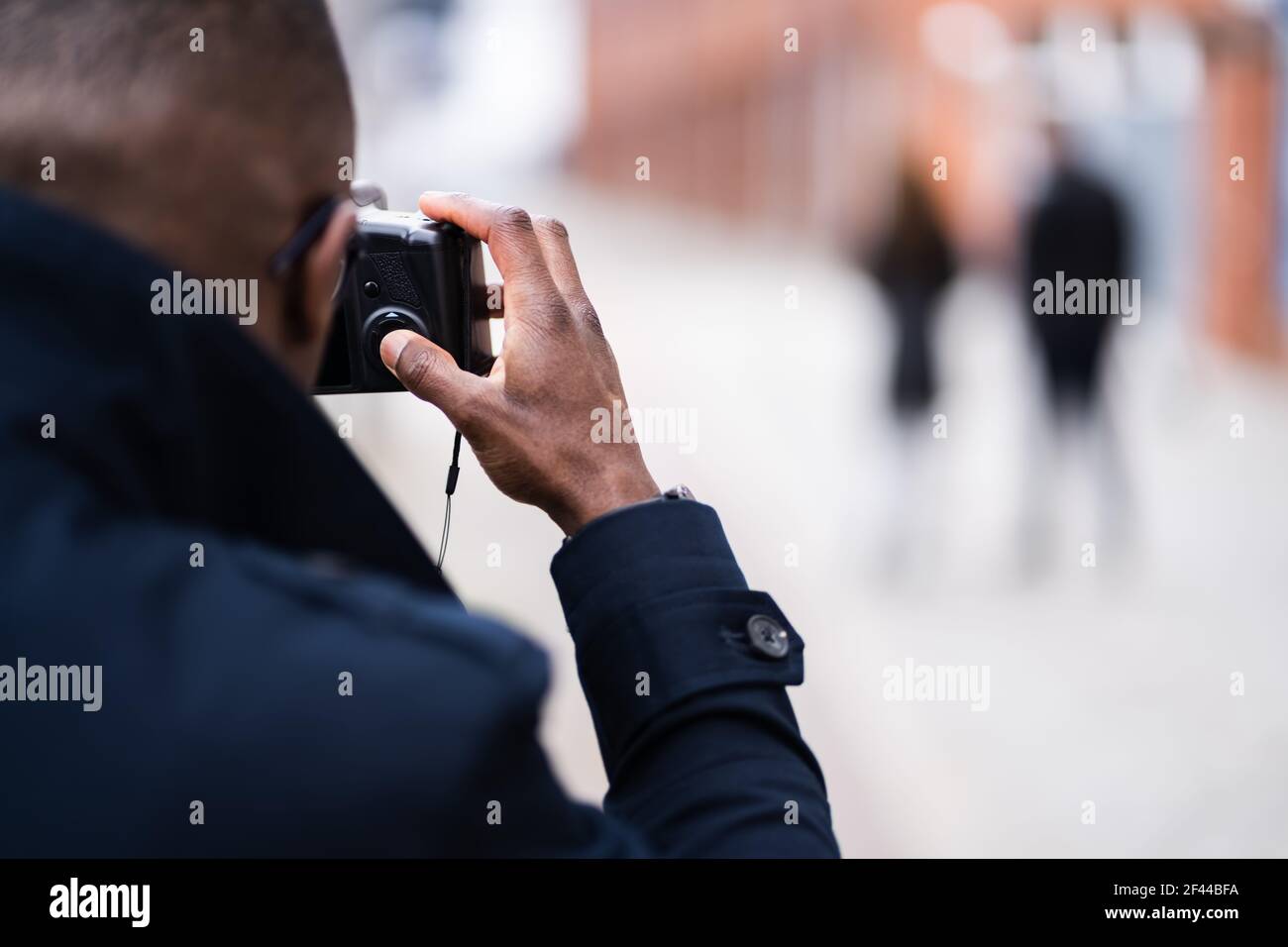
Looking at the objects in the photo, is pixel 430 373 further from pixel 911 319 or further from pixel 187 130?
pixel 911 319

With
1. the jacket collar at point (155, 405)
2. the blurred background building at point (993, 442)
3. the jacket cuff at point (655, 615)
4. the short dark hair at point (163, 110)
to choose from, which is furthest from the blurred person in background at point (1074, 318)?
the jacket collar at point (155, 405)

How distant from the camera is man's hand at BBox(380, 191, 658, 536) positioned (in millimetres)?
1295

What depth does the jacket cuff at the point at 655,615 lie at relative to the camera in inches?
46.5

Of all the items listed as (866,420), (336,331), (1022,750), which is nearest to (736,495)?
(866,420)

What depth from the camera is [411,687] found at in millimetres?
844

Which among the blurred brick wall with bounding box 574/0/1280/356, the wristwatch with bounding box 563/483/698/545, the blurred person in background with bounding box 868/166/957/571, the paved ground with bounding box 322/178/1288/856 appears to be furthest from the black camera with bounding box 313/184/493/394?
the blurred brick wall with bounding box 574/0/1280/356

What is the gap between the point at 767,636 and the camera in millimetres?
1222

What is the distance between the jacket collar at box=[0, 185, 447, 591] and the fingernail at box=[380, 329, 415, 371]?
35 cm

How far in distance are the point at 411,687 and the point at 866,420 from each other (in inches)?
415

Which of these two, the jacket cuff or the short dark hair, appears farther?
the jacket cuff

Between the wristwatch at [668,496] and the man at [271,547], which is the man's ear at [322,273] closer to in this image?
the man at [271,547]

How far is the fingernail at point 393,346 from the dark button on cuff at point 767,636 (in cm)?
42

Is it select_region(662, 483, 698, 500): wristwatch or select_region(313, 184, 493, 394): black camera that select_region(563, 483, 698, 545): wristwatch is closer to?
select_region(662, 483, 698, 500): wristwatch

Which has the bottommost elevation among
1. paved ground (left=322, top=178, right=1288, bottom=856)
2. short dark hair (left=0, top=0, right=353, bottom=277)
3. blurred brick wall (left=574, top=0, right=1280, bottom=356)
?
paved ground (left=322, top=178, right=1288, bottom=856)
